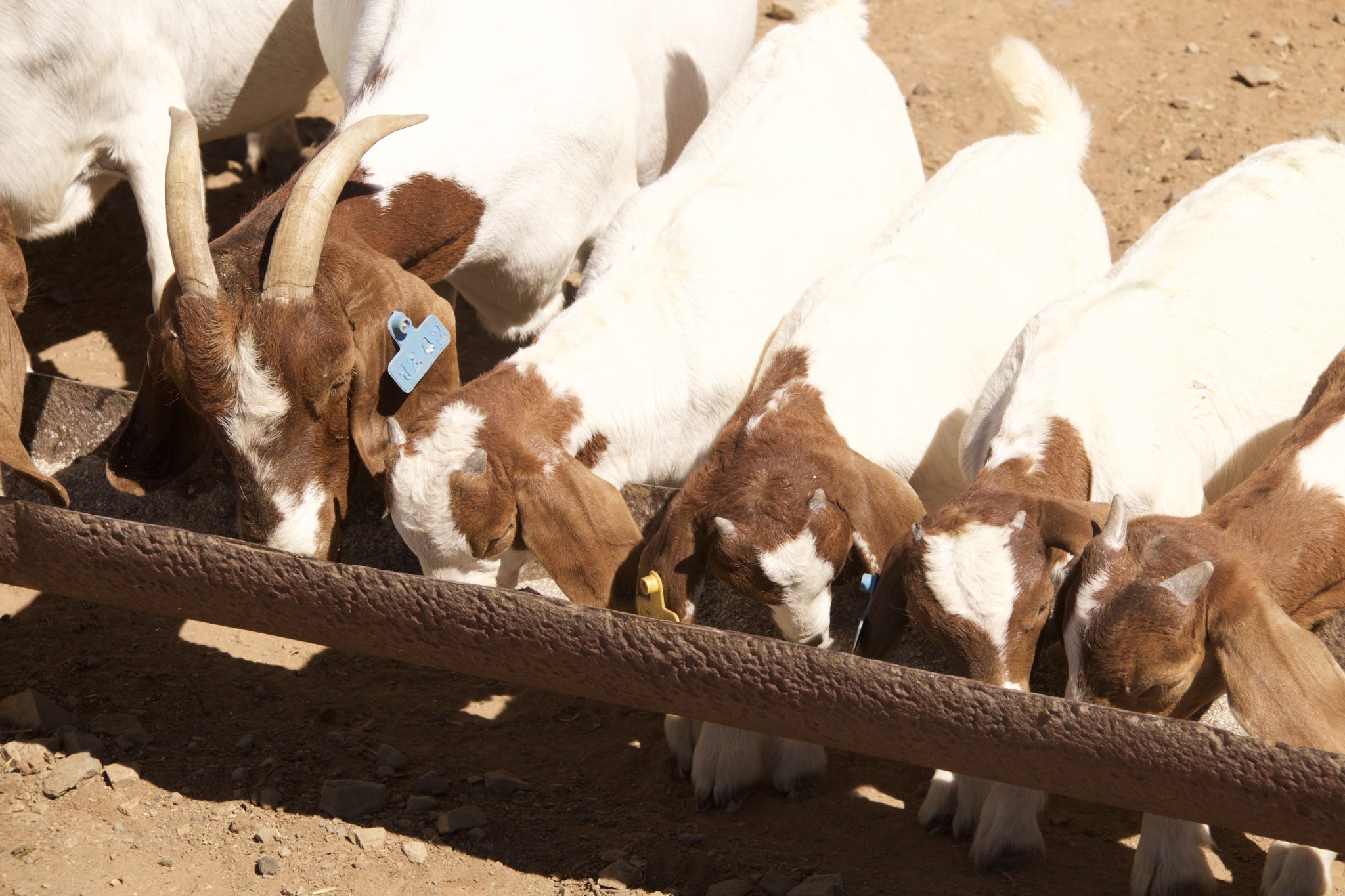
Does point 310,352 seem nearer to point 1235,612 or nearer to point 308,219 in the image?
point 308,219

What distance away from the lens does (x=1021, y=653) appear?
365cm

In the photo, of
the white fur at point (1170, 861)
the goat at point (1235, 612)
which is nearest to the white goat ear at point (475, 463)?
the goat at point (1235, 612)

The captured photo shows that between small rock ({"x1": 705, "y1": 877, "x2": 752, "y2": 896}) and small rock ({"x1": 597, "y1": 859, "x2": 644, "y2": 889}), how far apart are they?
20 centimetres

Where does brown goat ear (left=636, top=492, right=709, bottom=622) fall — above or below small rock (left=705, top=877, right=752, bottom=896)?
above

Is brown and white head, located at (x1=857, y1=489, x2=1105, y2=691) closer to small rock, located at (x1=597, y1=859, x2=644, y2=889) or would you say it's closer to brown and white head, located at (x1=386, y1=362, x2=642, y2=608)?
brown and white head, located at (x1=386, y1=362, x2=642, y2=608)

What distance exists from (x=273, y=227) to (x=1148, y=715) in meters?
3.06

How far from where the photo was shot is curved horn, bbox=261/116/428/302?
4270 mm

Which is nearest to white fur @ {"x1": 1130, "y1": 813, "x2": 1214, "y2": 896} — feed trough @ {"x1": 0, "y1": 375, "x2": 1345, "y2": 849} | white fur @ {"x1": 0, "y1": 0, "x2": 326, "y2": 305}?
feed trough @ {"x1": 0, "y1": 375, "x2": 1345, "y2": 849}

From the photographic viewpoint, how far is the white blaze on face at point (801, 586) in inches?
151

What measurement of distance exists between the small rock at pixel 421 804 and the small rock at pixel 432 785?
0.21 feet

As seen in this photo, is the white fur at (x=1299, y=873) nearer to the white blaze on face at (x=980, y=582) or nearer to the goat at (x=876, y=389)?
the white blaze on face at (x=980, y=582)

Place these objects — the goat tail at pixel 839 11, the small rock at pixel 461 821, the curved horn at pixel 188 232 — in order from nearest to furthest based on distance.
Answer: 1. the curved horn at pixel 188 232
2. the small rock at pixel 461 821
3. the goat tail at pixel 839 11

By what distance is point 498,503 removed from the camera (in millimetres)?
4090

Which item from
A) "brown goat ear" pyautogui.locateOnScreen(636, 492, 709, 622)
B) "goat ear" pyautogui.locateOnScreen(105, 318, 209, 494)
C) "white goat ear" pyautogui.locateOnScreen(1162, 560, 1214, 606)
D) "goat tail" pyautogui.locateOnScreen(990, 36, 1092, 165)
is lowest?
"goat ear" pyautogui.locateOnScreen(105, 318, 209, 494)
